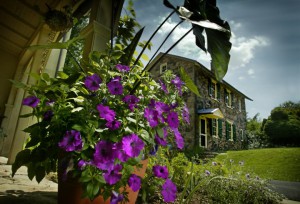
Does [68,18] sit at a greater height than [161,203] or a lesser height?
greater

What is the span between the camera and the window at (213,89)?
14453 millimetres

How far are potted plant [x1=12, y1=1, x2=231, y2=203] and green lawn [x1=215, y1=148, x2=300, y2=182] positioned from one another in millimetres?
5107

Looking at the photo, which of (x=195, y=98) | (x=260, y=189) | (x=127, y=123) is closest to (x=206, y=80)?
(x=195, y=98)

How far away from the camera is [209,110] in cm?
1255

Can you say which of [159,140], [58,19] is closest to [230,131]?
[58,19]

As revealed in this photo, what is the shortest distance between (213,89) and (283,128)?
8788mm

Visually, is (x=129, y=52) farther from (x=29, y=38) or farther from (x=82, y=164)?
(x=29, y=38)

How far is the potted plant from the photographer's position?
1069 mm

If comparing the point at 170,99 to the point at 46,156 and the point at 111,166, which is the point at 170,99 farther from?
the point at 46,156

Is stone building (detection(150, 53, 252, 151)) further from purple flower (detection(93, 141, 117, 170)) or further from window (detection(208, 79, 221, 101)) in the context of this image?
purple flower (detection(93, 141, 117, 170))

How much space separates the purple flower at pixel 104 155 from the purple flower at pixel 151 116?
0.25 m

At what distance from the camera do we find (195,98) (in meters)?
12.8

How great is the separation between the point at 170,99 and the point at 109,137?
1.85ft

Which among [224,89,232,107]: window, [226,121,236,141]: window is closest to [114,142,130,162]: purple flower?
[226,121,236,141]: window
